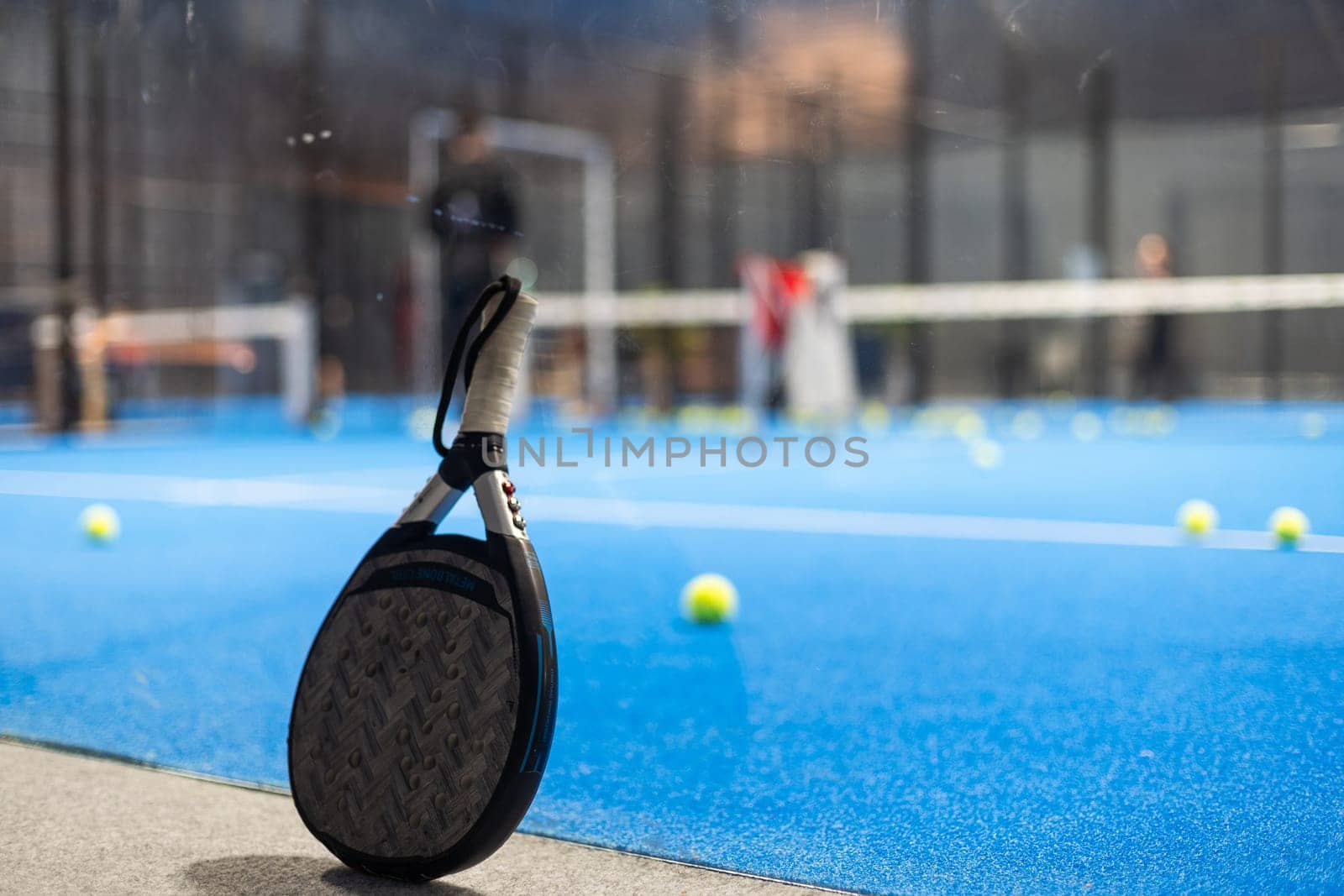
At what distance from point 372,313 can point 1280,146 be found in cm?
319

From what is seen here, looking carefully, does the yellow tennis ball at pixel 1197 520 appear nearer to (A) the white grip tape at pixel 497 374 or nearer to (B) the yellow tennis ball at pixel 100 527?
(A) the white grip tape at pixel 497 374

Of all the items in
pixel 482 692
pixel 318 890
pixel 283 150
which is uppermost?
pixel 283 150

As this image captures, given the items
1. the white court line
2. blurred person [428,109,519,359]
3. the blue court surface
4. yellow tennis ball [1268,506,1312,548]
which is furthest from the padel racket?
yellow tennis ball [1268,506,1312,548]

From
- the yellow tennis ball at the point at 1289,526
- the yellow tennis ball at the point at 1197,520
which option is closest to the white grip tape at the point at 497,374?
the yellow tennis ball at the point at 1289,526

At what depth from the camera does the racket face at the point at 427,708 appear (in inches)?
58.9

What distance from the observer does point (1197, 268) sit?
1191cm

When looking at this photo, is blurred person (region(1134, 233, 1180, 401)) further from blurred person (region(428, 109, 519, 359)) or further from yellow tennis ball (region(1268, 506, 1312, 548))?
blurred person (region(428, 109, 519, 359))

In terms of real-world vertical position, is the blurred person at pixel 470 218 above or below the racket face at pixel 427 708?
above

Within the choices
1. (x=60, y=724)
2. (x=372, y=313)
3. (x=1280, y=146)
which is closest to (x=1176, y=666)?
(x=60, y=724)

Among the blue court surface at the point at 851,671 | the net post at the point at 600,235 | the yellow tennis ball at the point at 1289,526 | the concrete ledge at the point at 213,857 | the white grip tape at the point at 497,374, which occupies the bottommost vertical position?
the concrete ledge at the point at 213,857

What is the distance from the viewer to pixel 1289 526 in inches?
121

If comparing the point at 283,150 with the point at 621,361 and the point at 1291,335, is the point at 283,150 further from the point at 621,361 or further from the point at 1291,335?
the point at 1291,335

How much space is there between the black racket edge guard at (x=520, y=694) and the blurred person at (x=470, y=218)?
23.5 inches

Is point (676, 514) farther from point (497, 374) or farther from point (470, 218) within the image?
point (497, 374)
